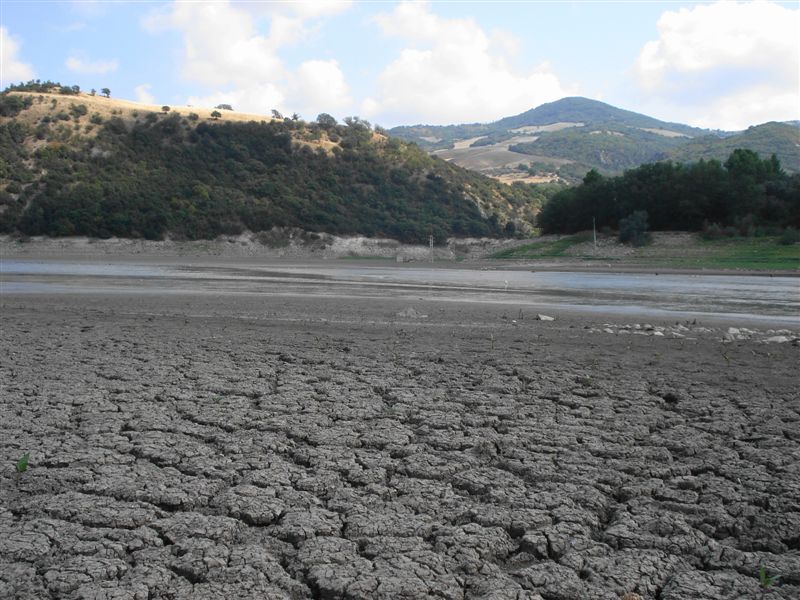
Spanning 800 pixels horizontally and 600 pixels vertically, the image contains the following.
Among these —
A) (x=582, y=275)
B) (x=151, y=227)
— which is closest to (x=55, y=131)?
(x=151, y=227)

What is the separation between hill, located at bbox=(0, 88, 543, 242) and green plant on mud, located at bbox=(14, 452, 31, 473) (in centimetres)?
5760

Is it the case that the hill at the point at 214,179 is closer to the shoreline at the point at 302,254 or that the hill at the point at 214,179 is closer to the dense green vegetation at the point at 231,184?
the dense green vegetation at the point at 231,184

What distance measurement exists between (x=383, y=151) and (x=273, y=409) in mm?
82815

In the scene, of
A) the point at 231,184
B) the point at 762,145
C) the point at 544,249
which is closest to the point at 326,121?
the point at 231,184

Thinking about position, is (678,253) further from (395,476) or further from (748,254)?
(395,476)

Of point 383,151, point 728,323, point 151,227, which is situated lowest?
point 728,323

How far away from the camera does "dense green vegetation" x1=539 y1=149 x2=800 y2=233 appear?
47.6 metres

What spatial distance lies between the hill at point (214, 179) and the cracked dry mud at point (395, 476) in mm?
55778

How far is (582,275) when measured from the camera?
35.4 metres

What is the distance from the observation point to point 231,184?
7312 cm

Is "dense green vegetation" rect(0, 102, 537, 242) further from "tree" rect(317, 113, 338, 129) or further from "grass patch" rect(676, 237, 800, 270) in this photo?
"grass patch" rect(676, 237, 800, 270)

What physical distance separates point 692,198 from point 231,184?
4397 centimetres

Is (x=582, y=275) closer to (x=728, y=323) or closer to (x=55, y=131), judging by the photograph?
(x=728, y=323)

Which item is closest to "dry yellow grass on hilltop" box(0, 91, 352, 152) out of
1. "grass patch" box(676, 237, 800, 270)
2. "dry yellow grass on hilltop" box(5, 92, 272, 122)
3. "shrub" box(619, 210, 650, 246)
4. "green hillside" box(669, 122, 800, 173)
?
"dry yellow grass on hilltop" box(5, 92, 272, 122)
